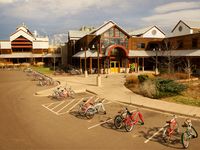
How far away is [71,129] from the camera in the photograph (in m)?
13.2

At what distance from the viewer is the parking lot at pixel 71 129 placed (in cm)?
1112

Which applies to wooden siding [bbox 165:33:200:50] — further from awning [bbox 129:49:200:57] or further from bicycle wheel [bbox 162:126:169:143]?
bicycle wheel [bbox 162:126:169:143]

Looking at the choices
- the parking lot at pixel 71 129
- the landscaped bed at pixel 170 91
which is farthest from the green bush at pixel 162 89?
the parking lot at pixel 71 129

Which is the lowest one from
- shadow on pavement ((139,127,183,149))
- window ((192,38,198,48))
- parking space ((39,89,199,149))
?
shadow on pavement ((139,127,183,149))

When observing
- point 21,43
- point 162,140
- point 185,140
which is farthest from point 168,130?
point 21,43

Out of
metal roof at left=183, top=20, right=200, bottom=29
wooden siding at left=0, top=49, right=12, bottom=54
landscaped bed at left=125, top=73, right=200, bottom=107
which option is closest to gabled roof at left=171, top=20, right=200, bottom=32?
metal roof at left=183, top=20, right=200, bottom=29

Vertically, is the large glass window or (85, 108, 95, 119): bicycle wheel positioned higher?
the large glass window

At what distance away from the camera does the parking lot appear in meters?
11.1

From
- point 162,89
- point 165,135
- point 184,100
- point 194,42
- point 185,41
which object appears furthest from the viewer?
point 185,41

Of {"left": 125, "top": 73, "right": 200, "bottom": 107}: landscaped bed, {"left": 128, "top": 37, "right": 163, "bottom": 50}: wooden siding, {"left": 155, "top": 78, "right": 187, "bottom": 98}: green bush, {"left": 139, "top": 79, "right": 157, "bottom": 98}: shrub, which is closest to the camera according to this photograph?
{"left": 125, "top": 73, "right": 200, "bottom": 107}: landscaped bed

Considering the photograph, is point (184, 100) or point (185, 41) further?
point (185, 41)

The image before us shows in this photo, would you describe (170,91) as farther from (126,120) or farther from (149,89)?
(126,120)

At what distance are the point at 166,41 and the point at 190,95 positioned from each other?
27962 mm

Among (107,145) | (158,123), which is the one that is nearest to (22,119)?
(107,145)
